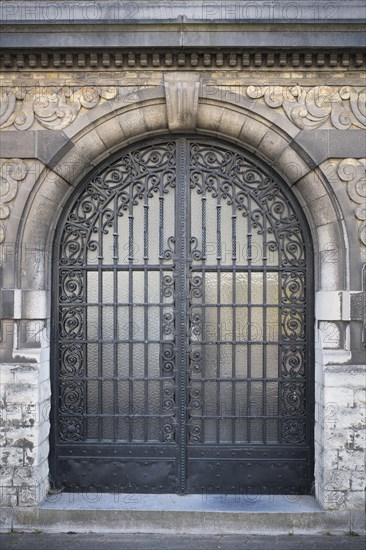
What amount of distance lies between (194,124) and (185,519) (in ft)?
14.0

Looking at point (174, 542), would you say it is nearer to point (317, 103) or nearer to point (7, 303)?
point (7, 303)

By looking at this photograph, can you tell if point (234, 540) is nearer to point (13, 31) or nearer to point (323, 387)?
point (323, 387)

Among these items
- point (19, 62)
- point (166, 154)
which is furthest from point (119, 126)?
point (19, 62)

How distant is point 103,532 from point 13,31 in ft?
17.5

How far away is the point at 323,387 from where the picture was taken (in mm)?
5785

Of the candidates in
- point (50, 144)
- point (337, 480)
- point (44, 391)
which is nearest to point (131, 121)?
point (50, 144)

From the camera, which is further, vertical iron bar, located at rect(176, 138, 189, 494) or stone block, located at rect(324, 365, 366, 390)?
vertical iron bar, located at rect(176, 138, 189, 494)

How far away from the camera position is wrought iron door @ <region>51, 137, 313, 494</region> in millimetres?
6195

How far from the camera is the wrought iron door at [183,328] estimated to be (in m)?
6.20

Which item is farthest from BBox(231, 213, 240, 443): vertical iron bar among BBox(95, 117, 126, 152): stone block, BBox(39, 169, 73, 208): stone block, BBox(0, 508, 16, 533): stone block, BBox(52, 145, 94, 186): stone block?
BBox(0, 508, 16, 533): stone block

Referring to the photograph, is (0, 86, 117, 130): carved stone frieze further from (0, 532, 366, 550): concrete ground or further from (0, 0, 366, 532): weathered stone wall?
(0, 532, 366, 550): concrete ground

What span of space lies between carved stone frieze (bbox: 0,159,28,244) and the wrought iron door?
0.63m

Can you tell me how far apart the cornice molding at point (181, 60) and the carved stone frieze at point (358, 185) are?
108 centimetres

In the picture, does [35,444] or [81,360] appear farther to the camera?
[81,360]
